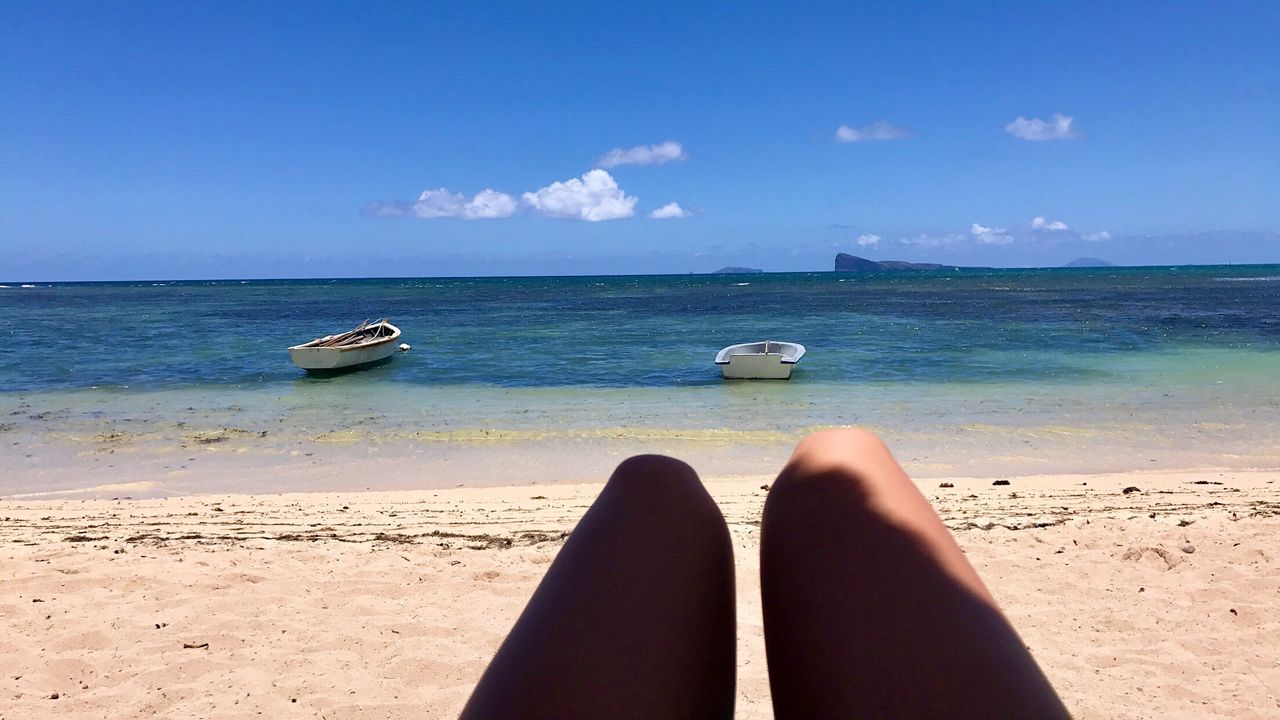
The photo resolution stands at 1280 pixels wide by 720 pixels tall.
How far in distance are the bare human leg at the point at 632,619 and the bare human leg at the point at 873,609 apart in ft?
0.38

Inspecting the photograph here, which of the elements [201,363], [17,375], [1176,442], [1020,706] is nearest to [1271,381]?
[1176,442]

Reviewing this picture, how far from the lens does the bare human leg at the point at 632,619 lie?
1.21 meters

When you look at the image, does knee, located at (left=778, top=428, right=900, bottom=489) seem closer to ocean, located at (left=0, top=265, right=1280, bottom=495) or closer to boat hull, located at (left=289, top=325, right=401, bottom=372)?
ocean, located at (left=0, top=265, right=1280, bottom=495)

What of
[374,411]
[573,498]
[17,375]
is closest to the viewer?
[573,498]

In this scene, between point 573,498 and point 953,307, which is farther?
point 953,307

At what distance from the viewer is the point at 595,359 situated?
2045 centimetres

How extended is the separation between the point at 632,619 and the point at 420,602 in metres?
3.02

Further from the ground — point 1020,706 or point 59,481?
point 1020,706

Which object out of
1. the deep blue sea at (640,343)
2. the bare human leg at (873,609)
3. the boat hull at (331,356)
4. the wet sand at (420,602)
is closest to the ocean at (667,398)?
the deep blue sea at (640,343)

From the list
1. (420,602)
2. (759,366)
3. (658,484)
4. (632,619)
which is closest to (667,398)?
(759,366)

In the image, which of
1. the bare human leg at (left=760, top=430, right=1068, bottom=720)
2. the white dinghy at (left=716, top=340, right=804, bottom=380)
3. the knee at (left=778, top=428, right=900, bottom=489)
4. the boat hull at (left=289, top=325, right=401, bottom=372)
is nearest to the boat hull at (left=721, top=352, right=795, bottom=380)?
the white dinghy at (left=716, top=340, right=804, bottom=380)

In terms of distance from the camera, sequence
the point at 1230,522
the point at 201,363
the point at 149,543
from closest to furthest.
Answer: the point at 1230,522 < the point at 149,543 < the point at 201,363

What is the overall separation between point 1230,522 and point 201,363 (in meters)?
21.5

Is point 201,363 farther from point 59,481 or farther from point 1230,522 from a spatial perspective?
point 1230,522
